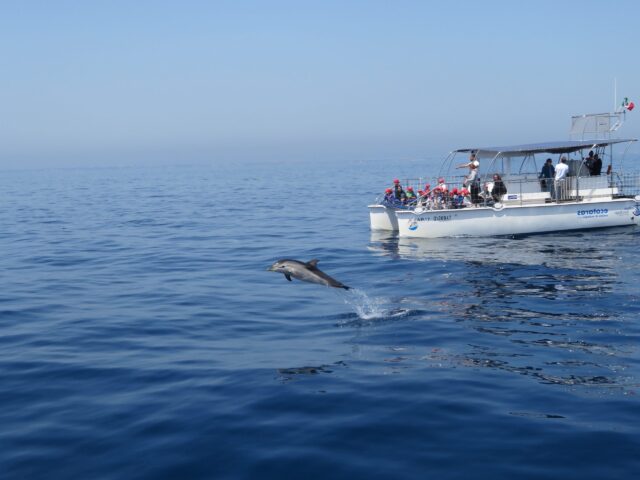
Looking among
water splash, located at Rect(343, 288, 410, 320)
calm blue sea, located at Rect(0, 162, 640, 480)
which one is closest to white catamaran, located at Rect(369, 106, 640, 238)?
calm blue sea, located at Rect(0, 162, 640, 480)

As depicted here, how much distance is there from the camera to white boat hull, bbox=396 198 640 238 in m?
31.9


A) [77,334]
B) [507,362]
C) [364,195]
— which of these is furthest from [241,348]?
[364,195]

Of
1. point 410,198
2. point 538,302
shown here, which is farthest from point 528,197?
point 538,302

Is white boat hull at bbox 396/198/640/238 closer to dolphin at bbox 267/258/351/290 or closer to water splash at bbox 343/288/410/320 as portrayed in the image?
water splash at bbox 343/288/410/320

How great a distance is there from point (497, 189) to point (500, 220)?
1710mm

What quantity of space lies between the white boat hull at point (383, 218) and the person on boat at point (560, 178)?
295 inches

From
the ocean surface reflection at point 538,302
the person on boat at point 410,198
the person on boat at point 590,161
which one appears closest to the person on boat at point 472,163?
the person on boat at point 410,198

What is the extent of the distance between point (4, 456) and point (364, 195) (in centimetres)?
5431

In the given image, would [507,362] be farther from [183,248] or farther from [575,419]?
[183,248]

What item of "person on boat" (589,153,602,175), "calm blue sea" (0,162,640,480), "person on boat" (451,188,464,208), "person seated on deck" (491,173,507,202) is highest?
"person on boat" (589,153,602,175)

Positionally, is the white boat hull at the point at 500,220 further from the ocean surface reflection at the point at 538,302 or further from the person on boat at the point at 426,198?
the person on boat at the point at 426,198

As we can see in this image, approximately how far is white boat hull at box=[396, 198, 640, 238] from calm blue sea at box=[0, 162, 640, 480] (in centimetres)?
269

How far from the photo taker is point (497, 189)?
3278 cm

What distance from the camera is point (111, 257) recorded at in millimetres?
29297
